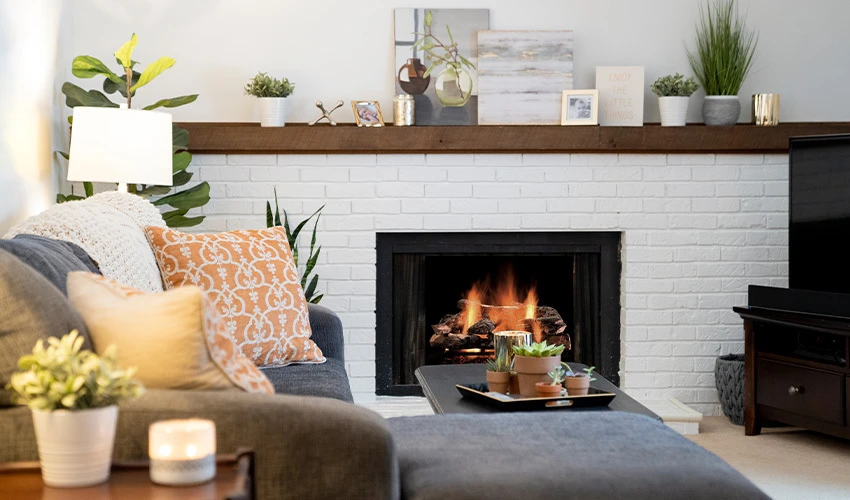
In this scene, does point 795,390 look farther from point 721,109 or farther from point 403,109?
point 403,109

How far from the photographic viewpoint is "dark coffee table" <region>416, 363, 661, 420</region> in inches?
96.3

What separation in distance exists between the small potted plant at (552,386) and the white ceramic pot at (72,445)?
135cm

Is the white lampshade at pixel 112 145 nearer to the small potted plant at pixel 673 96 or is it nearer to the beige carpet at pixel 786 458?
the small potted plant at pixel 673 96

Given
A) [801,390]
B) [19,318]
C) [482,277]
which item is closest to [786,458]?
[801,390]

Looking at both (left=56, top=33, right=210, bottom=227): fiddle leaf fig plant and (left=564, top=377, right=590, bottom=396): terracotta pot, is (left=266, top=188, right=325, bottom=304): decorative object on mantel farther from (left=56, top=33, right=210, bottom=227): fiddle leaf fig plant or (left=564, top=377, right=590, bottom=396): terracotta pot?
(left=564, top=377, right=590, bottom=396): terracotta pot

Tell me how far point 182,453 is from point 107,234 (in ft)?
4.32

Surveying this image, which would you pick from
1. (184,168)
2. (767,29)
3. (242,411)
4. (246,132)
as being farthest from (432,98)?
(242,411)

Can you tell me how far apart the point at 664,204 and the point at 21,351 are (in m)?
3.27

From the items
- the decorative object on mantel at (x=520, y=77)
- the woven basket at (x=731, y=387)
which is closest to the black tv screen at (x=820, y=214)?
the woven basket at (x=731, y=387)

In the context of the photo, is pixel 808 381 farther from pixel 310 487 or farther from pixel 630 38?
pixel 310 487

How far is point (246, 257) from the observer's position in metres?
2.95

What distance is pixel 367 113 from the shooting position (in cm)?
416

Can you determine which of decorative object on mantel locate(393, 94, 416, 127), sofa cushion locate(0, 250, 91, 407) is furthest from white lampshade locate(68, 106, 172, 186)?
sofa cushion locate(0, 250, 91, 407)

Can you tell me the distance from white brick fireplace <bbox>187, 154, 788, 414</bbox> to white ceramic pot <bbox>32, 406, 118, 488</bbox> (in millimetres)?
2893
